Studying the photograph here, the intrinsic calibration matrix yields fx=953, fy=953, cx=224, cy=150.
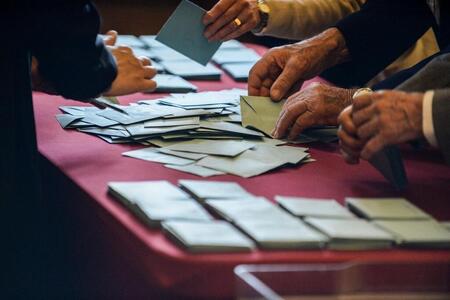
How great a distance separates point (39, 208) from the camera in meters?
1.95

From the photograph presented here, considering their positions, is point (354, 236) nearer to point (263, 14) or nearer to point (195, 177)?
point (195, 177)

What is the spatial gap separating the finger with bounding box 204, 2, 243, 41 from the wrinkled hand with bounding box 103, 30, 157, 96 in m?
0.34

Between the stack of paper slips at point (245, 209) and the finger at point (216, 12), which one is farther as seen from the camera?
the finger at point (216, 12)

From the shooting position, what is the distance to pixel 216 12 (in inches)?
101

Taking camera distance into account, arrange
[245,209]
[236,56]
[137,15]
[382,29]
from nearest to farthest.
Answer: [245,209]
[382,29]
[236,56]
[137,15]

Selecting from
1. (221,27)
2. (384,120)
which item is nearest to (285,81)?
(221,27)

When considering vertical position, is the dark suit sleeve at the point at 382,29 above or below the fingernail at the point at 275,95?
above

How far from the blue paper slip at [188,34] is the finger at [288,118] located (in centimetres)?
Answer: 45

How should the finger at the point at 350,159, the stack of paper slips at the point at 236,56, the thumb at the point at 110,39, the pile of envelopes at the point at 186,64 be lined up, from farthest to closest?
the stack of paper slips at the point at 236,56, the pile of envelopes at the point at 186,64, the thumb at the point at 110,39, the finger at the point at 350,159

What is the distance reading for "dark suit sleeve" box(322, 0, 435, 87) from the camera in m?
2.60

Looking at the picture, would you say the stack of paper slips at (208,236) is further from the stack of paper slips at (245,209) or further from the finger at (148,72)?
the finger at (148,72)

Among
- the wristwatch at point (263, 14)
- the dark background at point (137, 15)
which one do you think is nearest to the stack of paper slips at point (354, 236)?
the wristwatch at point (263, 14)

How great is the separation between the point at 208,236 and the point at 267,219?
0.44 ft

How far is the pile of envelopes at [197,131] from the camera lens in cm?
197
